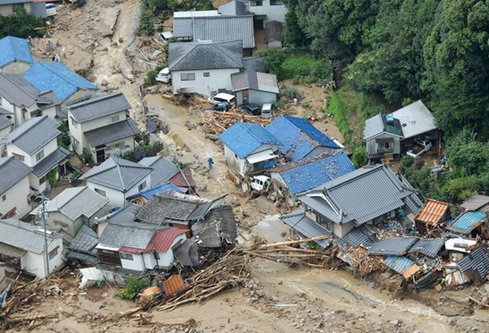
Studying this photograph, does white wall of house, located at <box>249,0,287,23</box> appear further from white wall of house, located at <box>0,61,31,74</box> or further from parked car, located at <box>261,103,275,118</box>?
white wall of house, located at <box>0,61,31,74</box>

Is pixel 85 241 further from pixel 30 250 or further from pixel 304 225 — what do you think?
pixel 304 225

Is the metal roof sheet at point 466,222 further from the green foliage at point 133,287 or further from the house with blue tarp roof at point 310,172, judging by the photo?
the green foliage at point 133,287

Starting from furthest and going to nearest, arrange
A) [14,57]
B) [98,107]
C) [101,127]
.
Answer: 1. [14,57]
2. [101,127]
3. [98,107]

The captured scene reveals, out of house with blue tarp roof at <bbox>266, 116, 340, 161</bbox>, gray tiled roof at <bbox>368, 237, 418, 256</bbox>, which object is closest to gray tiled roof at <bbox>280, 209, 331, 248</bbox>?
gray tiled roof at <bbox>368, 237, 418, 256</bbox>

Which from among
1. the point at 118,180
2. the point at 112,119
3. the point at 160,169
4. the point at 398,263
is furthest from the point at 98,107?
the point at 398,263

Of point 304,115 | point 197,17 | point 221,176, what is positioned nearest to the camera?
point 221,176

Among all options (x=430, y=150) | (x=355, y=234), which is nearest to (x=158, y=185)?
(x=355, y=234)

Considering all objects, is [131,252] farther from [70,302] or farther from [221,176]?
[221,176]
